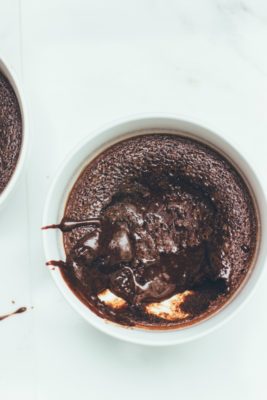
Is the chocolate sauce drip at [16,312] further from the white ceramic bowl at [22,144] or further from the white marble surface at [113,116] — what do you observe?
the white ceramic bowl at [22,144]

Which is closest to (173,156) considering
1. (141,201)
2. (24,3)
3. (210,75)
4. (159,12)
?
(141,201)

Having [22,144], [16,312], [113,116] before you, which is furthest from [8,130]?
[16,312]

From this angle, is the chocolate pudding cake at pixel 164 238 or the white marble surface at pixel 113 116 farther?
the white marble surface at pixel 113 116

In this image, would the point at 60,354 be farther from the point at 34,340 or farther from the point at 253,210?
the point at 253,210

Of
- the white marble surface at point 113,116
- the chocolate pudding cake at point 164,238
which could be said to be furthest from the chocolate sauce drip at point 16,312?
the chocolate pudding cake at point 164,238

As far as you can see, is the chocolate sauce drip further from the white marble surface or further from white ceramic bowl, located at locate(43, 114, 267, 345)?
white ceramic bowl, located at locate(43, 114, 267, 345)
